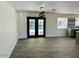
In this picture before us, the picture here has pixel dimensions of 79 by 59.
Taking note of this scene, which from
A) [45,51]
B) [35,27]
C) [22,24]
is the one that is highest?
[22,24]

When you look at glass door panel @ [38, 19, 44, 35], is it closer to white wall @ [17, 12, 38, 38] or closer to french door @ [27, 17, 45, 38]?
french door @ [27, 17, 45, 38]

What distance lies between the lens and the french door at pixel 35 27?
12.6m

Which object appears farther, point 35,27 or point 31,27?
point 35,27

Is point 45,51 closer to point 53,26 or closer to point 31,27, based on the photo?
point 31,27

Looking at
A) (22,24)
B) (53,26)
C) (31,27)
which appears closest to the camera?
(22,24)

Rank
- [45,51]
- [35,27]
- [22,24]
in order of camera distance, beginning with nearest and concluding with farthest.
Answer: [45,51] < [22,24] < [35,27]

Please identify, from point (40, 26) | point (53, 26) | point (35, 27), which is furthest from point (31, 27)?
point (53, 26)

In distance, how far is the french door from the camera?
12619 millimetres

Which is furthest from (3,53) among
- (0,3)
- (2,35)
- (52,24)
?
(52,24)

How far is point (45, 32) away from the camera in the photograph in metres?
13.1

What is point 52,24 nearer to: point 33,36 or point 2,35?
point 33,36

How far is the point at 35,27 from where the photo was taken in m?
12.9

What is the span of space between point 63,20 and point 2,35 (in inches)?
363

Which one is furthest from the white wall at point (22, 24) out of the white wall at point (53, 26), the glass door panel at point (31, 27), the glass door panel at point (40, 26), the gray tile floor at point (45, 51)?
the gray tile floor at point (45, 51)
